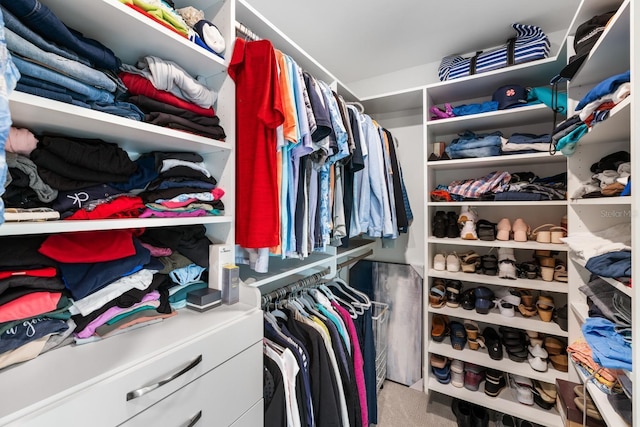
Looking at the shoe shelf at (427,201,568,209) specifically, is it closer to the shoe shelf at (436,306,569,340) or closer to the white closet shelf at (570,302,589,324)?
the white closet shelf at (570,302,589,324)

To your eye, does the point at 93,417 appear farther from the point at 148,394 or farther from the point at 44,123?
the point at 44,123

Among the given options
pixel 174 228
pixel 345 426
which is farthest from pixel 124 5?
pixel 345 426

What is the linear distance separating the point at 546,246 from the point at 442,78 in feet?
3.99

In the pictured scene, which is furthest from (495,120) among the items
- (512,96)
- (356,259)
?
(356,259)

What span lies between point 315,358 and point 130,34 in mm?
1285

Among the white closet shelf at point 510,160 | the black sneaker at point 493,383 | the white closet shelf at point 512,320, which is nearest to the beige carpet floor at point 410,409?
the black sneaker at point 493,383

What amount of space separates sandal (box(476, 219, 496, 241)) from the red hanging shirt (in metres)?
1.35

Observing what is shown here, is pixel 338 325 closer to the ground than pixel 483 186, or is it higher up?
closer to the ground

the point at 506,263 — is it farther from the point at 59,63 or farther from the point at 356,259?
the point at 59,63

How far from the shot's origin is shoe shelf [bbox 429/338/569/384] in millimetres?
1481

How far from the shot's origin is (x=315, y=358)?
44.1 inches

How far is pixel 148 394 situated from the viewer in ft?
2.05

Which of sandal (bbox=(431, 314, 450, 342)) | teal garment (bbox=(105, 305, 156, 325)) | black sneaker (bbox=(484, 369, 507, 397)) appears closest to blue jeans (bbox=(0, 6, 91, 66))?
teal garment (bbox=(105, 305, 156, 325))

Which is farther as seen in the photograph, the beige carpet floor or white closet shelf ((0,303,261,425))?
the beige carpet floor
